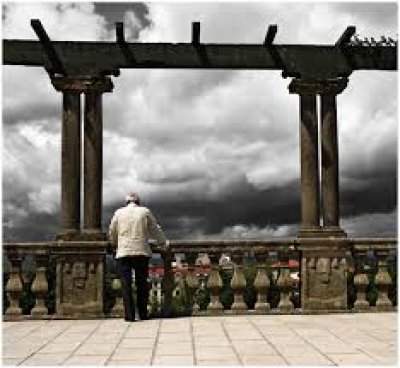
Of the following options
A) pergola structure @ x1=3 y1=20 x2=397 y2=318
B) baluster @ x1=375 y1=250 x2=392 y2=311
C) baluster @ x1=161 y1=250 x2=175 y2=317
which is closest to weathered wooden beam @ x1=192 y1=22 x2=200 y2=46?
pergola structure @ x1=3 y1=20 x2=397 y2=318

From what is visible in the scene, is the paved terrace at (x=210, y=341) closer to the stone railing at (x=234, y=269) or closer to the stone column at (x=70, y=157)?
the stone railing at (x=234, y=269)

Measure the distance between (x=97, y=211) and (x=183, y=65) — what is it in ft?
8.35

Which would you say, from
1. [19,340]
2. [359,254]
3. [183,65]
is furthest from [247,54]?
[19,340]

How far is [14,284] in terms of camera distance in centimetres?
927

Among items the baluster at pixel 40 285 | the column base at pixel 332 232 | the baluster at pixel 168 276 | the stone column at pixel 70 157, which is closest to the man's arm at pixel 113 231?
the stone column at pixel 70 157

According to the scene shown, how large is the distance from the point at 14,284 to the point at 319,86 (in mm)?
5454

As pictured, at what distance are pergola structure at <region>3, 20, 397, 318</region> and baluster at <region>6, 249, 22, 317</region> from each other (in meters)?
0.71

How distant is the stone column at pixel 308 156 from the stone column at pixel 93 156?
2.98 meters

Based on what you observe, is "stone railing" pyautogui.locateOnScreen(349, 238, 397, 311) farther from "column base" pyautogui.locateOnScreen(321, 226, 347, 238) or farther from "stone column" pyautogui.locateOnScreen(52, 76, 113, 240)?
"stone column" pyautogui.locateOnScreen(52, 76, 113, 240)

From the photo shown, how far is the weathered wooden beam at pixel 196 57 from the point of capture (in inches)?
376

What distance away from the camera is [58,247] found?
9344 mm

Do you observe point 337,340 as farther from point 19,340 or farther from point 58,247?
point 58,247

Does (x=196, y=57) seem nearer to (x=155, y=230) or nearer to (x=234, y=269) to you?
(x=155, y=230)

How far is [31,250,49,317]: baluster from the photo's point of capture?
30.6 ft
